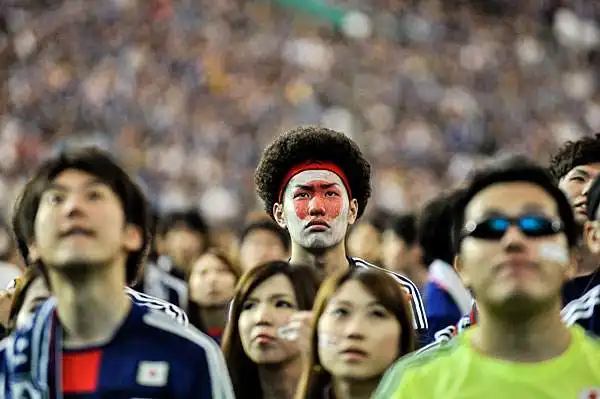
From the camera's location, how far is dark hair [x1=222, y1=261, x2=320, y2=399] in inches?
245

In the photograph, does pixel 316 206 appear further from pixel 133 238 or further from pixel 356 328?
pixel 133 238

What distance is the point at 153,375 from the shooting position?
4727 millimetres

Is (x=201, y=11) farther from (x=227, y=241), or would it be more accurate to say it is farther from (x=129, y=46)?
(x=227, y=241)

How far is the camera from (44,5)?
2425 cm

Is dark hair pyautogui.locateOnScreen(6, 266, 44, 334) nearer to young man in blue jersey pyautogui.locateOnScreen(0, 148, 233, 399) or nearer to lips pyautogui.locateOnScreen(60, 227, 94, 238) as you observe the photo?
young man in blue jersey pyautogui.locateOnScreen(0, 148, 233, 399)

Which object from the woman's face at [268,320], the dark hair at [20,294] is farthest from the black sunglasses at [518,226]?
the dark hair at [20,294]

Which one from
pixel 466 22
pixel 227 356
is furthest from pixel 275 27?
pixel 227 356

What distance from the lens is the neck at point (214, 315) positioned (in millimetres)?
8547

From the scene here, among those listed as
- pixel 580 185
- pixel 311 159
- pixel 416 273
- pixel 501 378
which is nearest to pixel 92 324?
pixel 501 378

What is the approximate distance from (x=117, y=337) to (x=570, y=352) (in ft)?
4.70

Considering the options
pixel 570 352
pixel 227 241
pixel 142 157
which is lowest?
pixel 570 352

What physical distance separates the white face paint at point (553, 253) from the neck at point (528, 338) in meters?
0.13

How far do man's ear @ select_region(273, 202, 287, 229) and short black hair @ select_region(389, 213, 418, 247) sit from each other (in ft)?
15.4

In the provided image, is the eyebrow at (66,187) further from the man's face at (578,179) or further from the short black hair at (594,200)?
the man's face at (578,179)
